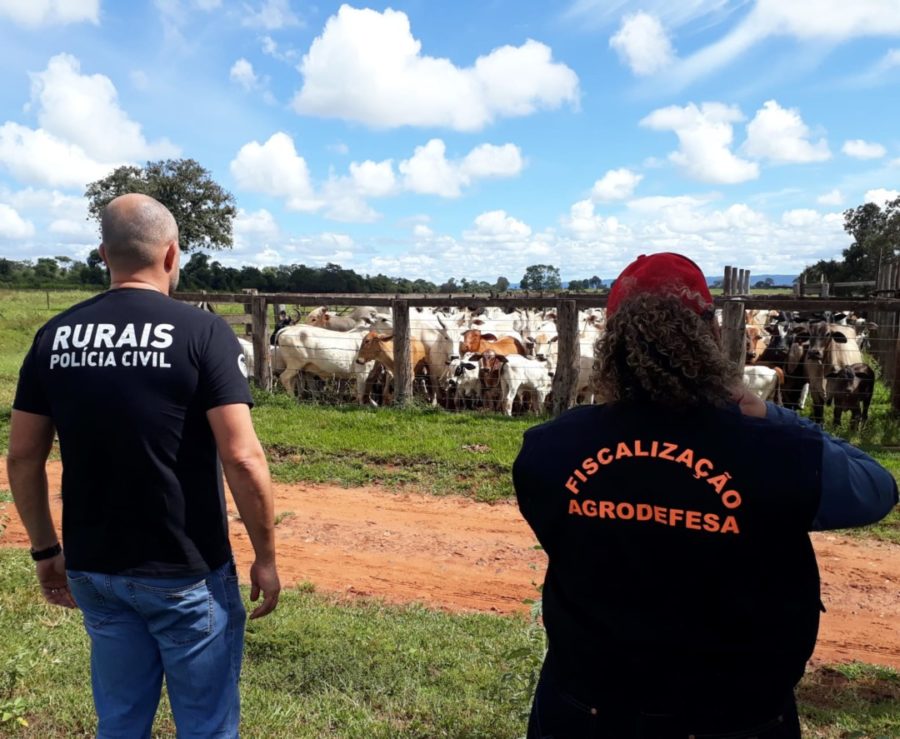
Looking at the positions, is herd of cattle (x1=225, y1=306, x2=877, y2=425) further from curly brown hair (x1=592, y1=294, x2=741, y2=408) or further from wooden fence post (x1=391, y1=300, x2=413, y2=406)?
curly brown hair (x1=592, y1=294, x2=741, y2=408)

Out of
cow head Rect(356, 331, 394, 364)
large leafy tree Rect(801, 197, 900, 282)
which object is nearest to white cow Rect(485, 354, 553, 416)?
cow head Rect(356, 331, 394, 364)

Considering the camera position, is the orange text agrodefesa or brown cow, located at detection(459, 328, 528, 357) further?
brown cow, located at detection(459, 328, 528, 357)

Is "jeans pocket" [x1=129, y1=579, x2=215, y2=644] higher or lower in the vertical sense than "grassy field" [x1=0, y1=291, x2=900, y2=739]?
higher

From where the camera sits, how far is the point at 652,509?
67.7 inches

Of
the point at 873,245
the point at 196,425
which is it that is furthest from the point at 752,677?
the point at 873,245

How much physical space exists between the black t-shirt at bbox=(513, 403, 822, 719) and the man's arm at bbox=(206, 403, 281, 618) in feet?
3.68

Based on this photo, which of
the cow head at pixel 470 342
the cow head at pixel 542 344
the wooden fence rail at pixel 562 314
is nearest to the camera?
the wooden fence rail at pixel 562 314

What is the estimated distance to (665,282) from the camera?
1.93 m

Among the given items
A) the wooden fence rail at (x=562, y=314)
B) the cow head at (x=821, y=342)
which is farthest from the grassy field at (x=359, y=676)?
the cow head at (x=821, y=342)

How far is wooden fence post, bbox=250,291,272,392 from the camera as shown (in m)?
13.2

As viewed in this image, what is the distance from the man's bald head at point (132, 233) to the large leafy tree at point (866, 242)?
127 ft

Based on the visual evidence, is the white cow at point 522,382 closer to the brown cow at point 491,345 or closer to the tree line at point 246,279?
the brown cow at point 491,345

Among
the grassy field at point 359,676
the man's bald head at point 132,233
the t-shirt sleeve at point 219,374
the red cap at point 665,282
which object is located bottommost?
the grassy field at point 359,676

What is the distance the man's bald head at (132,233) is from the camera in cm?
250
